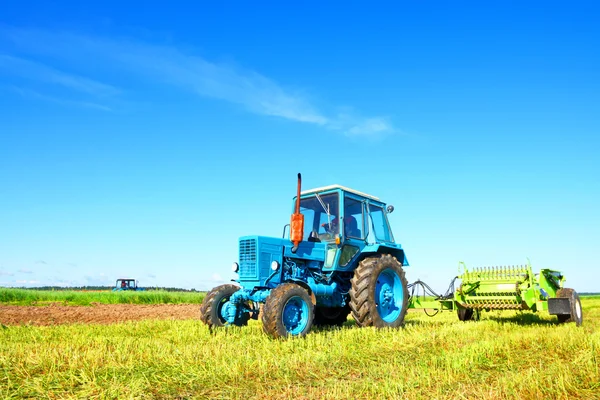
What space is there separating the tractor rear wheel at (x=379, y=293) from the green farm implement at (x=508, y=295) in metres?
0.99

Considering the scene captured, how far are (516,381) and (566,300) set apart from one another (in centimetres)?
614

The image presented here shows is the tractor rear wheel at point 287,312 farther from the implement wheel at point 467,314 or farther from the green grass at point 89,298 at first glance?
the green grass at point 89,298

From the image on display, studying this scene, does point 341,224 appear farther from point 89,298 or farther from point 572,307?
point 89,298

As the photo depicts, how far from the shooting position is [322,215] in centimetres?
877

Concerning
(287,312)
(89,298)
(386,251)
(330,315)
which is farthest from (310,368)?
(89,298)

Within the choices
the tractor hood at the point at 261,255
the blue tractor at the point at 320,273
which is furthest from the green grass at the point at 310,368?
the tractor hood at the point at 261,255

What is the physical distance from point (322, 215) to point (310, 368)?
167 inches

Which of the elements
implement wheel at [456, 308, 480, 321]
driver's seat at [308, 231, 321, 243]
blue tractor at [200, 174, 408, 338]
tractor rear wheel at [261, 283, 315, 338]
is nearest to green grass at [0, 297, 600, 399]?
tractor rear wheel at [261, 283, 315, 338]

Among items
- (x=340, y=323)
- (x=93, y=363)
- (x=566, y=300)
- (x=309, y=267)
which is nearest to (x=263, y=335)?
(x=309, y=267)

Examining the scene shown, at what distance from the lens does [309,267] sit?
26.9 ft

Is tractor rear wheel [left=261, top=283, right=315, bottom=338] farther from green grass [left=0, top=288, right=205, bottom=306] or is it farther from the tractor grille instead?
green grass [left=0, top=288, right=205, bottom=306]

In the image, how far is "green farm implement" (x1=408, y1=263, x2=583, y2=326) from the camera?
924cm

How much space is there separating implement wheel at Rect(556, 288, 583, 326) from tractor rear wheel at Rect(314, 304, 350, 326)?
4.55m

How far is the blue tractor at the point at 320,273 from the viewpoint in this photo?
23.1 feet
